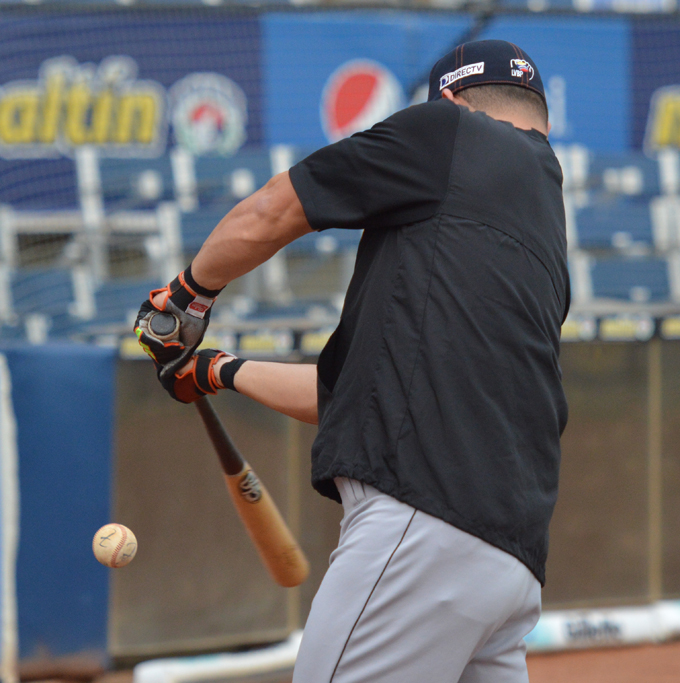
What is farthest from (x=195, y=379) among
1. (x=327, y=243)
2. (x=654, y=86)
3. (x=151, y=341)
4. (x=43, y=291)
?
(x=654, y=86)

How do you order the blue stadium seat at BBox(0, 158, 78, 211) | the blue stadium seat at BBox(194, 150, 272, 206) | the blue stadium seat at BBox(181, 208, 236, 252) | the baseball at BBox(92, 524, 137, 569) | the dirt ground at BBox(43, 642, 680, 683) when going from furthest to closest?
the blue stadium seat at BBox(0, 158, 78, 211)
the blue stadium seat at BBox(194, 150, 272, 206)
the blue stadium seat at BBox(181, 208, 236, 252)
the dirt ground at BBox(43, 642, 680, 683)
the baseball at BBox(92, 524, 137, 569)

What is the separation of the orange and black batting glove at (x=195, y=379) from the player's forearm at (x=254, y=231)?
337mm

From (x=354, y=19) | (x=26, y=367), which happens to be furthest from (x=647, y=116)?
(x=26, y=367)

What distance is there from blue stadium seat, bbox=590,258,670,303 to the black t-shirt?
6789mm

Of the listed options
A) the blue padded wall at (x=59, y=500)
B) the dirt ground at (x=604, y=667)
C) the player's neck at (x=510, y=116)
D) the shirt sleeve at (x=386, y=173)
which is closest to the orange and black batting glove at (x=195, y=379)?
the shirt sleeve at (x=386, y=173)

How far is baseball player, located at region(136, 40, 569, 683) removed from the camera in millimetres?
1674

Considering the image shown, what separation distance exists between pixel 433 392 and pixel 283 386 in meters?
0.58

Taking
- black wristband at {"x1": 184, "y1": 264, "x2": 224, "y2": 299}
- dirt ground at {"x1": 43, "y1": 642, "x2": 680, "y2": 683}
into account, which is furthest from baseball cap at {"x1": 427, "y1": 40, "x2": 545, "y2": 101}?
dirt ground at {"x1": 43, "y1": 642, "x2": 680, "y2": 683}

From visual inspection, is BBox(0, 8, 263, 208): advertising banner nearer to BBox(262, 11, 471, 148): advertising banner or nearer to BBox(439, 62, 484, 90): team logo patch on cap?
→ BBox(262, 11, 471, 148): advertising banner

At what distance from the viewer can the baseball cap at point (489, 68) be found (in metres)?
1.91

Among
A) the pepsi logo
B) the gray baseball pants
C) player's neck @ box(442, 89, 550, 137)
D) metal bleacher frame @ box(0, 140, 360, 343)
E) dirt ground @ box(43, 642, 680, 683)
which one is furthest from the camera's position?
the pepsi logo

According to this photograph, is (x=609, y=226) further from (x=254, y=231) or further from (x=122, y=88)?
(x=254, y=231)

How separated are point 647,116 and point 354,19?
3653 mm

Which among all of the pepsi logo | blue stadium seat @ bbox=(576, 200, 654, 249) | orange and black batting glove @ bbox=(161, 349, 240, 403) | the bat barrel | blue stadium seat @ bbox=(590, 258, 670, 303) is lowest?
blue stadium seat @ bbox=(590, 258, 670, 303)
